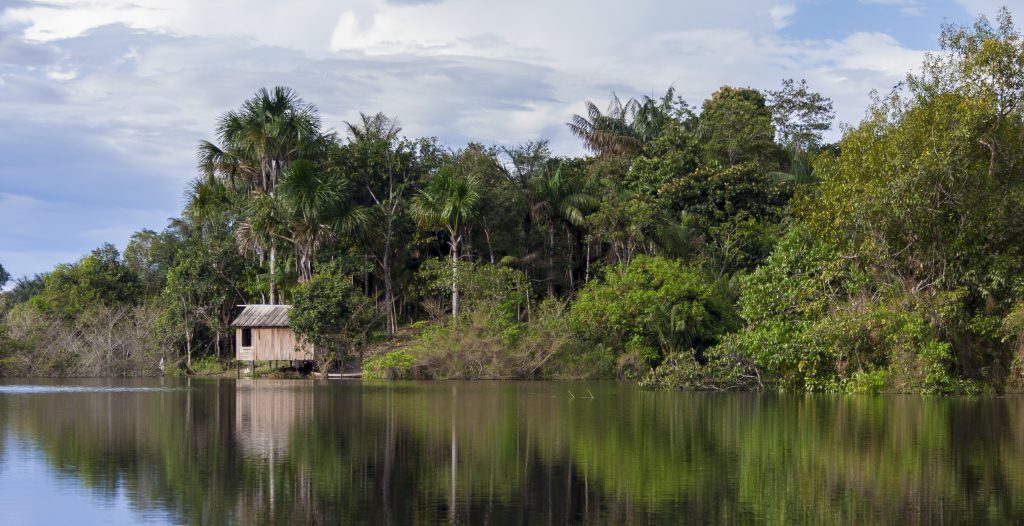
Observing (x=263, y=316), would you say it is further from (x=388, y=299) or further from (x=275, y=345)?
(x=388, y=299)

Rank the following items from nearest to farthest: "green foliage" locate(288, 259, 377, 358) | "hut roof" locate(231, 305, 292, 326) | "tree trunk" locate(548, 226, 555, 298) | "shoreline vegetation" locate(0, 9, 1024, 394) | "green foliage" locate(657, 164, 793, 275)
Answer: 1. "shoreline vegetation" locate(0, 9, 1024, 394)
2. "green foliage" locate(288, 259, 377, 358)
3. "green foliage" locate(657, 164, 793, 275)
4. "hut roof" locate(231, 305, 292, 326)
5. "tree trunk" locate(548, 226, 555, 298)

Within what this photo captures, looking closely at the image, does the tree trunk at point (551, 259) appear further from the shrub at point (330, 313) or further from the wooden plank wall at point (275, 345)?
the wooden plank wall at point (275, 345)

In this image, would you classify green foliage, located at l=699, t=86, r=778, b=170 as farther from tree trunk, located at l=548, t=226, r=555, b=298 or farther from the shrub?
the shrub

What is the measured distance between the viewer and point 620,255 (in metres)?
48.4

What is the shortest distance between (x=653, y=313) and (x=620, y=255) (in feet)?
26.5

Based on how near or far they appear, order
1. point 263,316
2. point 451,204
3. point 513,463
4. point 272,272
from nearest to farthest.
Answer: point 513,463 < point 263,316 < point 451,204 < point 272,272

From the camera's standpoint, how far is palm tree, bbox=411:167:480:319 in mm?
46062

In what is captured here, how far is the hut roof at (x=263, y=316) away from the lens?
1781 inches

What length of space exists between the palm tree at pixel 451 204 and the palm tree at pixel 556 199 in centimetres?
347

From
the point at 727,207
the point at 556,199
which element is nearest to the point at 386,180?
the point at 556,199

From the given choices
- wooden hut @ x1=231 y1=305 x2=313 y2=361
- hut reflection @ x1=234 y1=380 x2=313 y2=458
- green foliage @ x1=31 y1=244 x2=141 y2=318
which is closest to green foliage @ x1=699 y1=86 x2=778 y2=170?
wooden hut @ x1=231 y1=305 x2=313 y2=361

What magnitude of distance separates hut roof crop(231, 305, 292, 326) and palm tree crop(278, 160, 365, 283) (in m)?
2.43

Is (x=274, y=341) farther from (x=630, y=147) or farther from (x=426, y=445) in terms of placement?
(x=426, y=445)

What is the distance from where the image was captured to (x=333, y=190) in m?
46.4
